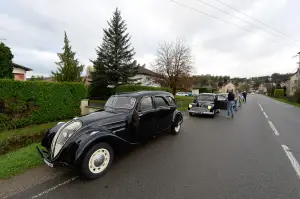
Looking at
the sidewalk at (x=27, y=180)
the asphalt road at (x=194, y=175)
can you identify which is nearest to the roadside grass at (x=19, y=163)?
the sidewalk at (x=27, y=180)

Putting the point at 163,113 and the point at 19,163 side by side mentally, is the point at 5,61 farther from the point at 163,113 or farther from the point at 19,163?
the point at 163,113

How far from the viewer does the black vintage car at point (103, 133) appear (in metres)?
3.09

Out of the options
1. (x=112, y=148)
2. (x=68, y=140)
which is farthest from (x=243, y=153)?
(x=68, y=140)

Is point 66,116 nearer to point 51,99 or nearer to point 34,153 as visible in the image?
point 51,99

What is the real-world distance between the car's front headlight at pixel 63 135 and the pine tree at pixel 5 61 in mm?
13373

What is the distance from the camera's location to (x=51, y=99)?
29.5ft

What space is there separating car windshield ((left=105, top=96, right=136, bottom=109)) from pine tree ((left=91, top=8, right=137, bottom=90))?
17563 mm

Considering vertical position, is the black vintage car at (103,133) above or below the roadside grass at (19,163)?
above

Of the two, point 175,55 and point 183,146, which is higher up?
point 175,55

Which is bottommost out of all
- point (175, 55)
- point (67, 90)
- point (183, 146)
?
point (183, 146)

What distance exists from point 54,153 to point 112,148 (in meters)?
1.18

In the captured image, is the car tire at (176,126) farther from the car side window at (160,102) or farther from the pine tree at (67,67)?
the pine tree at (67,67)

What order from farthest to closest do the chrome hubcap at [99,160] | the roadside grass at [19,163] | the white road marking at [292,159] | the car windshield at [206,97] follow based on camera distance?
1. the car windshield at [206,97]
2. the white road marking at [292,159]
3. the roadside grass at [19,163]
4. the chrome hubcap at [99,160]

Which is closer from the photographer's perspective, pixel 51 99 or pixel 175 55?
pixel 51 99
